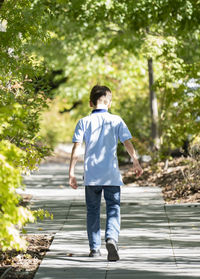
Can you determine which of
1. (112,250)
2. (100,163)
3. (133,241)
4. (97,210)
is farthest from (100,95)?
(133,241)

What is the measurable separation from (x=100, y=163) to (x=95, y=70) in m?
18.8

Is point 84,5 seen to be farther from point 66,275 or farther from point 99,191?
point 66,275

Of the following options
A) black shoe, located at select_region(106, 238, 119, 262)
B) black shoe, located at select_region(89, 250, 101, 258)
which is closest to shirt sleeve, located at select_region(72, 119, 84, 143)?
black shoe, located at select_region(106, 238, 119, 262)

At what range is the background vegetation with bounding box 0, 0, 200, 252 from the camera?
4.85m

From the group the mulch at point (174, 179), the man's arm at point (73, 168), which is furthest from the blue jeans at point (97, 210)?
the mulch at point (174, 179)

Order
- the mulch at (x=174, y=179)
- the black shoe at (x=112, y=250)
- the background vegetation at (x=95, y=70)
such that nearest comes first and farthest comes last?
the background vegetation at (x=95, y=70)
the black shoe at (x=112, y=250)
the mulch at (x=174, y=179)

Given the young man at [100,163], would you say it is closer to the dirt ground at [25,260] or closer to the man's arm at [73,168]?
the man's arm at [73,168]

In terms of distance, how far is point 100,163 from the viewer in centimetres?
629

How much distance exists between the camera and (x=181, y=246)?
6.78 metres

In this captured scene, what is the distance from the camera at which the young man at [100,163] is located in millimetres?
Result: 6273

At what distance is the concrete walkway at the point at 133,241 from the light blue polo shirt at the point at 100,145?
83 centimetres

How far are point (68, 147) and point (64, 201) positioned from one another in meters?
20.4

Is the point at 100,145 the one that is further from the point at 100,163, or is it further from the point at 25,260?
the point at 25,260

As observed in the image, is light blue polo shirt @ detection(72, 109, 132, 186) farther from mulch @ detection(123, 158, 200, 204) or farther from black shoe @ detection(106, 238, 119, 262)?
mulch @ detection(123, 158, 200, 204)
